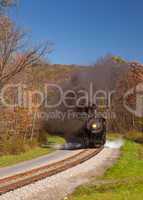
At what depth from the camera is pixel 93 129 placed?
1513 inches

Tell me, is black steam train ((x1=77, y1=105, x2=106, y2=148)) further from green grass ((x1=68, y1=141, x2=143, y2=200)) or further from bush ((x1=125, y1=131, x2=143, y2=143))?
bush ((x1=125, y1=131, x2=143, y2=143))

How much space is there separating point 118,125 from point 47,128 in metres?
24.3

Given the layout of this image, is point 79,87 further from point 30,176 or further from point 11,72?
point 30,176

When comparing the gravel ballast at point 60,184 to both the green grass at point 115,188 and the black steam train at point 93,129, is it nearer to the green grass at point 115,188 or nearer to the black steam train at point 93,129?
the green grass at point 115,188

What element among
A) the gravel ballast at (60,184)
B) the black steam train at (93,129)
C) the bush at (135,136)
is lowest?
the bush at (135,136)

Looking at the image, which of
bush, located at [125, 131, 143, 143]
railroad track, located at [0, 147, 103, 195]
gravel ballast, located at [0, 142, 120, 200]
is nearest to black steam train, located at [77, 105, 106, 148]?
gravel ballast, located at [0, 142, 120, 200]

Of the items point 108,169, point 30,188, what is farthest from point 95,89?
point 30,188

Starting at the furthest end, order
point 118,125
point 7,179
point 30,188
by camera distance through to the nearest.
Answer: point 118,125, point 7,179, point 30,188

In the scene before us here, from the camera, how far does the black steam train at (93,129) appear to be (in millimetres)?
37719

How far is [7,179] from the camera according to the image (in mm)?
19047

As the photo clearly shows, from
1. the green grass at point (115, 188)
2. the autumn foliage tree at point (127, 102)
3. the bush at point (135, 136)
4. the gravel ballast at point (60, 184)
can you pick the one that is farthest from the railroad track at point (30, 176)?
the autumn foliage tree at point (127, 102)

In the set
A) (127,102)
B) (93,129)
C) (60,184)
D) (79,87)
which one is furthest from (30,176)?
(127,102)

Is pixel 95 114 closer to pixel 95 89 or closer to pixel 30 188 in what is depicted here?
pixel 95 89

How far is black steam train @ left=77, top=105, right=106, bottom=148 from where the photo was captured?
124 ft
